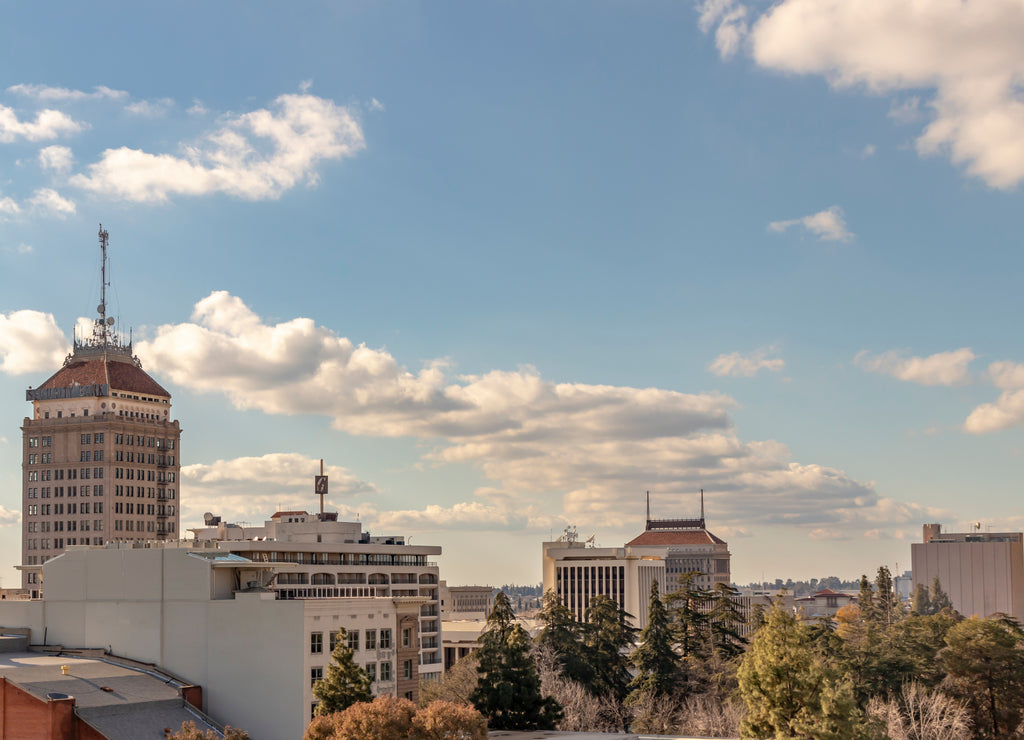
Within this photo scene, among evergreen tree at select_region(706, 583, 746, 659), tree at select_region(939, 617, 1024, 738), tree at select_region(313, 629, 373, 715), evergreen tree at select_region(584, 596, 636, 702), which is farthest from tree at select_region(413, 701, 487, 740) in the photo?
tree at select_region(939, 617, 1024, 738)

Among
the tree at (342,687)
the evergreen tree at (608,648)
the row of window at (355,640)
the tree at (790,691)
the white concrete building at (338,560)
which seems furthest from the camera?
the white concrete building at (338,560)

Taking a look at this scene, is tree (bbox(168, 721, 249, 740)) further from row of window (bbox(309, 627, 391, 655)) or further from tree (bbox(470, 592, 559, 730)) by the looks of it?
tree (bbox(470, 592, 559, 730))

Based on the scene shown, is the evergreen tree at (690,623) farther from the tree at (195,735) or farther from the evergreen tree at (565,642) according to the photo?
the tree at (195,735)

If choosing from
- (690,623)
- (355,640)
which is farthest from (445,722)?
(690,623)

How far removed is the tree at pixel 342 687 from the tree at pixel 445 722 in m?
10.9

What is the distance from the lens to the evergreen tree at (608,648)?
5069 inches

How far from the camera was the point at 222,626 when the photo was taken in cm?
9925

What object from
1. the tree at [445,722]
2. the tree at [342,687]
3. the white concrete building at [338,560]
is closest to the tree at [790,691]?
the tree at [445,722]

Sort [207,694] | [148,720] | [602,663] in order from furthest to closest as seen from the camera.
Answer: [602,663], [207,694], [148,720]

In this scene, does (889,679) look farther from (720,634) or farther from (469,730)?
(469,730)

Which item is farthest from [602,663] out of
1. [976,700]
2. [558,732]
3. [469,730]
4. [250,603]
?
[469,730]

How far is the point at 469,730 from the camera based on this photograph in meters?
74.1

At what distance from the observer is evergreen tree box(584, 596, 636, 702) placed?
12875 cm

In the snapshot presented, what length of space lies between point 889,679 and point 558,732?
31.8m
